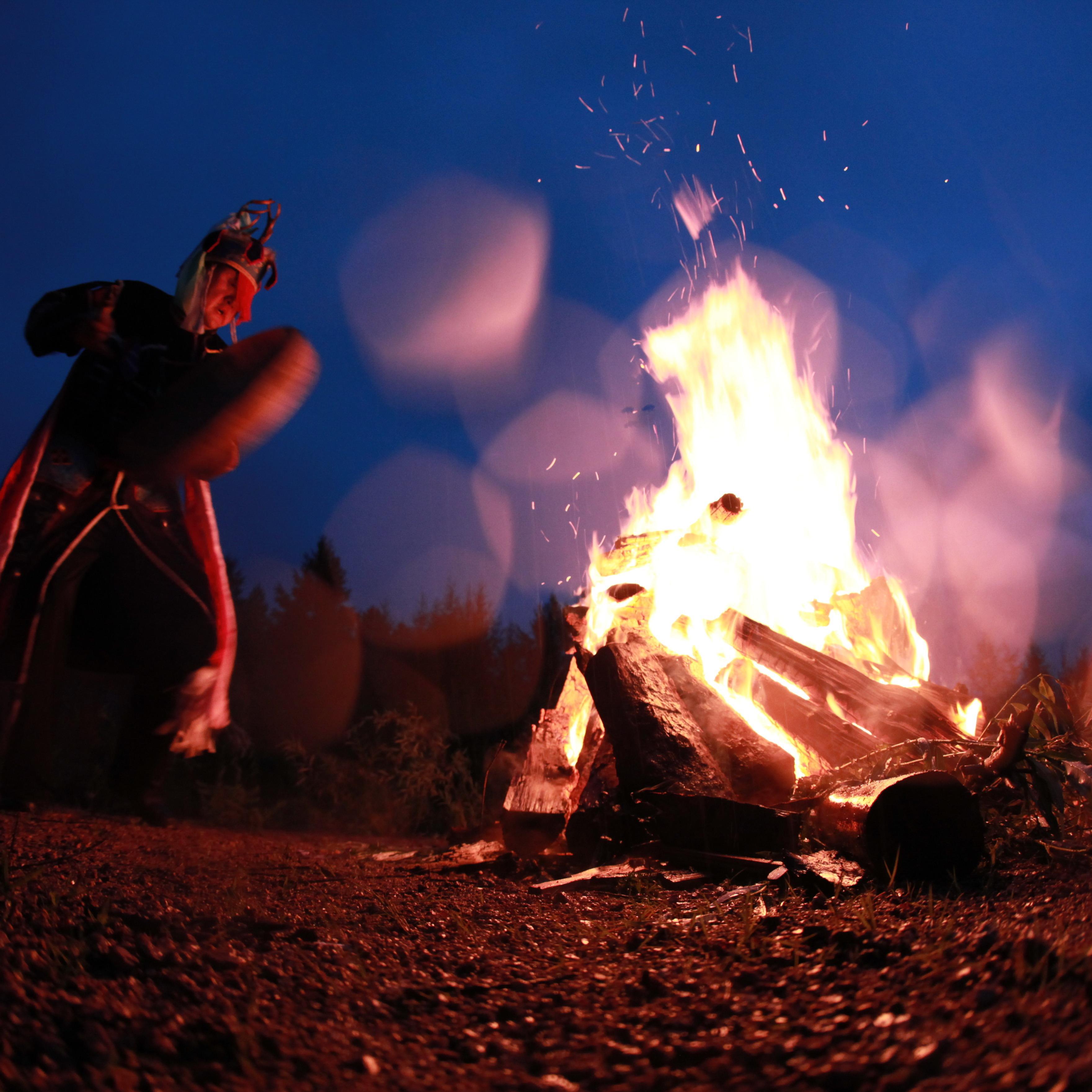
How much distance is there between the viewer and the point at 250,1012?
1541mm

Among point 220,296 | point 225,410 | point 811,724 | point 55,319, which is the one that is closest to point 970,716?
point 811,724

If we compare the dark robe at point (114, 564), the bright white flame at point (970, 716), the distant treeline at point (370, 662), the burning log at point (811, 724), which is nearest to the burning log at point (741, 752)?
the burning log at point (811, 724)

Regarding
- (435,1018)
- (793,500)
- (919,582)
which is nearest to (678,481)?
(793,500)

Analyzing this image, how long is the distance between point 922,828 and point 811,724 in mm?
1688

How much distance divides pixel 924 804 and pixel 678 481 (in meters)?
3.87

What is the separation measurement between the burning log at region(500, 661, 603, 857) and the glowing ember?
0.48 metres

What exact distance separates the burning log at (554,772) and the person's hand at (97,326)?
3.33m

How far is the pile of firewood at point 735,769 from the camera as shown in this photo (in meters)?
2.58

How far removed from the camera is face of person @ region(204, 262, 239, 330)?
371 centimetres

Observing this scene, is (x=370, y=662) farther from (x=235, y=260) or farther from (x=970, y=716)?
(x=970, y=716)

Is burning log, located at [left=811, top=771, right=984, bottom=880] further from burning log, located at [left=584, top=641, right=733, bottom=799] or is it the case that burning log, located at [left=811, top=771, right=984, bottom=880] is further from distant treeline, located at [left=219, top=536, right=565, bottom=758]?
distant treeline, located at [left=219, top=536, right=565, bottom=758]

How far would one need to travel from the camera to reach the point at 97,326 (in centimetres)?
321

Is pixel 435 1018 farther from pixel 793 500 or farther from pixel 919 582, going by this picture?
pixel 919 582

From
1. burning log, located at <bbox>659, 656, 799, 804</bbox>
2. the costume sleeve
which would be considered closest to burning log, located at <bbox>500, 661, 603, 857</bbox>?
burning log, located at <bbox>659, 656, 799, 804</bbox>
